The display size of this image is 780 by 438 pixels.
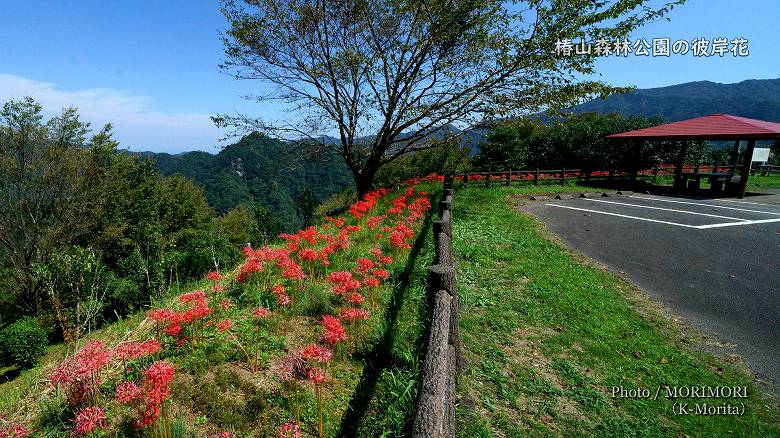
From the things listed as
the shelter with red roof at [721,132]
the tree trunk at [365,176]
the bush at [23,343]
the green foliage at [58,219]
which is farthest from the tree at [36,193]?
the shelter with red roof at [721,132]

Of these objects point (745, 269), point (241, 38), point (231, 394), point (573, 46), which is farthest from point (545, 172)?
point (231, 394)

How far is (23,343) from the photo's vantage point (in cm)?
1192

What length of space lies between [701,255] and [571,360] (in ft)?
20.1

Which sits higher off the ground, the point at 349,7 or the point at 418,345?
the point at 349,7

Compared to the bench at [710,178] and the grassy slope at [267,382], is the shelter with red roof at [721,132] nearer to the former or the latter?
the bench at [710,178]

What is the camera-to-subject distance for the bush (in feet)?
38.3

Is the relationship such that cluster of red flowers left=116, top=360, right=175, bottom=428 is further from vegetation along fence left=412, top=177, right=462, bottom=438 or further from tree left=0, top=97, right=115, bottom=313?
tree left=0, top=97, right=115, bottom=313

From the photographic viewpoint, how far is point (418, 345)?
3.96 metres

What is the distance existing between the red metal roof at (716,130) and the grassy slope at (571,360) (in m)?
15.2

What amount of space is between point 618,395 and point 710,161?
107 ft

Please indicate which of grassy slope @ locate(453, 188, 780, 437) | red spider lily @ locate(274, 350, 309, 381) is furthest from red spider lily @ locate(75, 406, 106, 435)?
grassy slope @ locate(453, 188, 780, 437)

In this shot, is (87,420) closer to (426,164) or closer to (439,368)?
(439,368)

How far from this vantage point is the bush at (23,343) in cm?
1167

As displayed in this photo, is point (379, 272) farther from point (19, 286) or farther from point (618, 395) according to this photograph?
point (19, 286)
